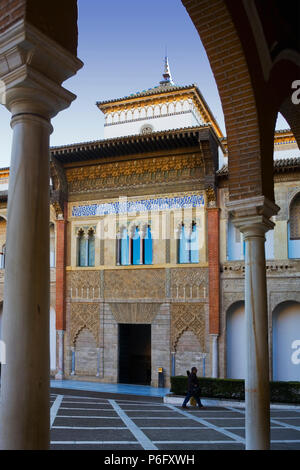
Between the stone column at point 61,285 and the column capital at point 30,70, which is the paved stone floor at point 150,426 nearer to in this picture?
the stone column at point 61,285

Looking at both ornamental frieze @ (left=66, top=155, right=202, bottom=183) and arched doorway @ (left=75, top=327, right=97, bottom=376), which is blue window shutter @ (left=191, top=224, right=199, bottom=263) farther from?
arched doorway @ (left=75, top=327, right=97, bottom=376)

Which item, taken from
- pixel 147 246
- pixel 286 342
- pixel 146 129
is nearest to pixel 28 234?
pixel 286 342

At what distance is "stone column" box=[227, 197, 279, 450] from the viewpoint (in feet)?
16.9

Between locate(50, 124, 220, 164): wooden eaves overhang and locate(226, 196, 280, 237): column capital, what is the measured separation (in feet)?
35.3

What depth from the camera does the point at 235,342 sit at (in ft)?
53.3

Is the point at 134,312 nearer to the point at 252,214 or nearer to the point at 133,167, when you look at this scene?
the point at 133,167

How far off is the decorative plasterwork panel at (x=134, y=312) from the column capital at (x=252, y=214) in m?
11.7

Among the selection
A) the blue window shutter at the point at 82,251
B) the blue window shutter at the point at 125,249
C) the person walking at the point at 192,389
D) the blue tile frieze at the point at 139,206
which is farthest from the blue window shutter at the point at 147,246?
the person walking at the point at 192,389

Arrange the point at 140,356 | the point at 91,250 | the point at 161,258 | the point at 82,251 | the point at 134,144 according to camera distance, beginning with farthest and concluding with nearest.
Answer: the point at 140,356 < the point at 82,251 < the point at 91,250 < the point at 134,144 < the point at 161,258

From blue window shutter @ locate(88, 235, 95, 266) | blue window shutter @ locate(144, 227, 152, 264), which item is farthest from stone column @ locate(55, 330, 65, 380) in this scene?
blue window shutter @ locate(144, 227, 152, 264)

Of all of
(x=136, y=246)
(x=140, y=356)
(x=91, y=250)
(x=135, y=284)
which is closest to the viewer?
(x=135, y=284)

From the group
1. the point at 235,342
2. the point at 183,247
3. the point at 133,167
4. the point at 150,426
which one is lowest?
the point at 150,426

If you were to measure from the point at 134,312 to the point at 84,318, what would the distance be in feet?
6.64
